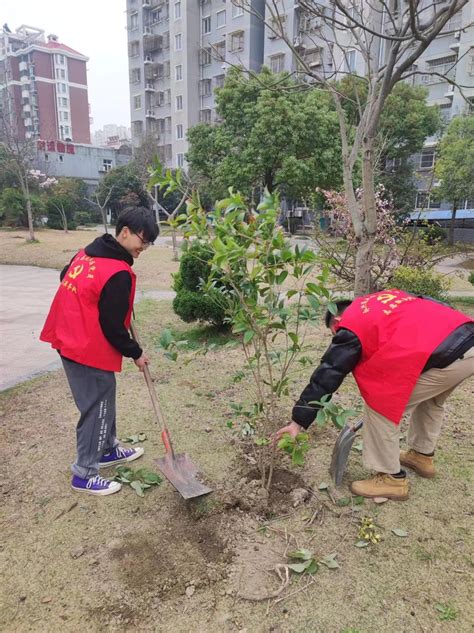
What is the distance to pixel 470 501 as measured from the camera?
2404mm

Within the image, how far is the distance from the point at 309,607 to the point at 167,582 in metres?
0.58

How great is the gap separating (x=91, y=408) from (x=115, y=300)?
62cm

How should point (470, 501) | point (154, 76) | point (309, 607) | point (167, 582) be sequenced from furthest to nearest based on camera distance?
point (154, 76), point (470, 501), point (167, 582), point (309, 607)

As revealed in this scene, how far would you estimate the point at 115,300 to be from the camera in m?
2.22

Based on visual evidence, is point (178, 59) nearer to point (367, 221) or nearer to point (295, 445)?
point (367, 221)

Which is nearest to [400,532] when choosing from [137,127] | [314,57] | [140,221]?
[140,221]

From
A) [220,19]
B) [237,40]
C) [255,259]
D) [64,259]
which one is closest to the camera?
[255,259]

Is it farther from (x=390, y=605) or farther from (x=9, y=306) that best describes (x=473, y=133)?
(x=390, y=605)

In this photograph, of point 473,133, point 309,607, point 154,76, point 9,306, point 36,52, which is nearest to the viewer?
point 309,607

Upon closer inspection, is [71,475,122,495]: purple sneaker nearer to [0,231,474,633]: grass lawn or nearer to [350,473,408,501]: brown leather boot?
Answer: [0,231,474,633]: grass lawn

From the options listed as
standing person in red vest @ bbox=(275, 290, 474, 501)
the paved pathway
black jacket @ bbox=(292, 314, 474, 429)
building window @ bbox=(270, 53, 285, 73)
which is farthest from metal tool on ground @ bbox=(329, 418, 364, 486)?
building window @ bbox=(270, 53, 285, 73)

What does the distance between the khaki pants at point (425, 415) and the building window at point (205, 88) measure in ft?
115

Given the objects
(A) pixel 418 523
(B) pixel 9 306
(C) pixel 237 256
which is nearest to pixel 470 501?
(A) pixel 418 523

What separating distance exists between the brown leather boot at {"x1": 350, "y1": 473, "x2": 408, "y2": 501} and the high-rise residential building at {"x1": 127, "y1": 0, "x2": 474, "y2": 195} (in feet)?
81.7
